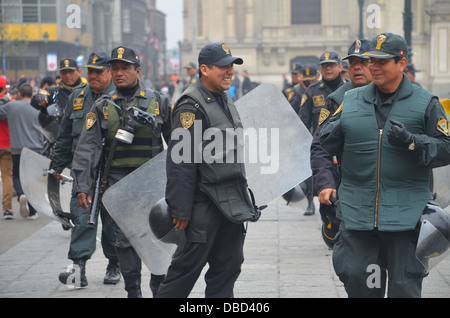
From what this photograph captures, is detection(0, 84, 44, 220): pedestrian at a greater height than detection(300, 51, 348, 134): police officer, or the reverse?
detection(300, 51, 348, 134): police officer

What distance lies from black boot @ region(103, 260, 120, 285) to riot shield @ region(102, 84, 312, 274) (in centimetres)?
160

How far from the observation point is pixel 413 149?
4.64 metres

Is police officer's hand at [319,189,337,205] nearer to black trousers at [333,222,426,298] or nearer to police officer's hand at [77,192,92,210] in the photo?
black trousers at [333,222,426,298]

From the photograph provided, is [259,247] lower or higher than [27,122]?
lower

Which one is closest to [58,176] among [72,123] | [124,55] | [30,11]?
[72,123]

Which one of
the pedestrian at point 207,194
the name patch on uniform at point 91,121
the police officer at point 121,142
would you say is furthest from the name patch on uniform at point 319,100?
the pedestrian at point 207,194

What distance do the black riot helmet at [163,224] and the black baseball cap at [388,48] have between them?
4.93 ft

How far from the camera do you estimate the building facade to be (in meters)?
54.2

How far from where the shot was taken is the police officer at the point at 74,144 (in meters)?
7.20

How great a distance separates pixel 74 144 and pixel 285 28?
1992 inches

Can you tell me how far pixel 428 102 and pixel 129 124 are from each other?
2305 millimetres

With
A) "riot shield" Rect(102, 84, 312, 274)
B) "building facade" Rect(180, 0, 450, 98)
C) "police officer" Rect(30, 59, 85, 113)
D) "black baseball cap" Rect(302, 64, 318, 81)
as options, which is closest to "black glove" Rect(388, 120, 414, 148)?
"riot shield" Rect(102, 84, 312, 274)

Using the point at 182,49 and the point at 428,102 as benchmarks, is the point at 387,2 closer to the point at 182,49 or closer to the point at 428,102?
the point at 182,49
